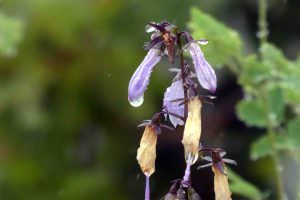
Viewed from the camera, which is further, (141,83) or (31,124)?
(31,124)

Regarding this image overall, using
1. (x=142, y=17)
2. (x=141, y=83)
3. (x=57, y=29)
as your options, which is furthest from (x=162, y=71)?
(x=141, y=83)

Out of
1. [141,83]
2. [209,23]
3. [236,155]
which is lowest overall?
[236,155]

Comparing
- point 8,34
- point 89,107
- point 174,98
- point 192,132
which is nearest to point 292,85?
point 174,98

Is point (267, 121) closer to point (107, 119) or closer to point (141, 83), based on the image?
point (141, 83)

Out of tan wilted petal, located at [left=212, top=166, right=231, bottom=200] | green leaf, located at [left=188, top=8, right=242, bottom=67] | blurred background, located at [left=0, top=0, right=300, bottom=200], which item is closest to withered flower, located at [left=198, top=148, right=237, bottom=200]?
tan wilted petal, located at [left=212, top=166, right=231, bottom=200]

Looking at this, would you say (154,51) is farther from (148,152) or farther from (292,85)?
(292,85)

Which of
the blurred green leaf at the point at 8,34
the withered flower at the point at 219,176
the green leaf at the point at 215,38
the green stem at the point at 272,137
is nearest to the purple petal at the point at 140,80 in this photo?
the withered flower at the point at 219,176

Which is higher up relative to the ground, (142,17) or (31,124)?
(142,17)

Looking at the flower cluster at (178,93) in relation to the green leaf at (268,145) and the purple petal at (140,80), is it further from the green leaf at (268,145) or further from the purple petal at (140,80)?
the green leaf at (268,145)
